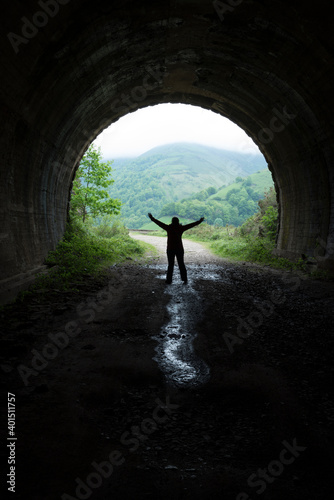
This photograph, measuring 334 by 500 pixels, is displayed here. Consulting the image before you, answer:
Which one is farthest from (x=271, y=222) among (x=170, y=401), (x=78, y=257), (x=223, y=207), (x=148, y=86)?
(x=223, y=207)

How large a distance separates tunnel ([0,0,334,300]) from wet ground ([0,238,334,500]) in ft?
9.45

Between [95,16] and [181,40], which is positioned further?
[181,40]

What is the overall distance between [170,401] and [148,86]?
12372mm

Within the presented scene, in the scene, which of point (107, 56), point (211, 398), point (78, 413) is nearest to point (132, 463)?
point (78, 413)

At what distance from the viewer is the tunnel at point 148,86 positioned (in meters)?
6.32

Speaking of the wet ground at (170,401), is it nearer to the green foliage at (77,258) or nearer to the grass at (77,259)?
the grass at (77,259)

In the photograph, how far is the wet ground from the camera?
220cm

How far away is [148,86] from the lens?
1227 cm

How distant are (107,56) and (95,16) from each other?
6.52 ft

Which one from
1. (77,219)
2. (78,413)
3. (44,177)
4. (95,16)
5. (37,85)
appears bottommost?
(78,413)

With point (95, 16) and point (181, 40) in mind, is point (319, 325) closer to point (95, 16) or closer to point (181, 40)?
point (95, 16)

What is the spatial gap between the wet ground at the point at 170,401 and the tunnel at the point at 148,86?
2.88 m

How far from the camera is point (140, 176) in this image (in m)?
168

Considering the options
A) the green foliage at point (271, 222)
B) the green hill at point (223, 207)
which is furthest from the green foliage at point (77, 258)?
the green hill at point (223, 207)
